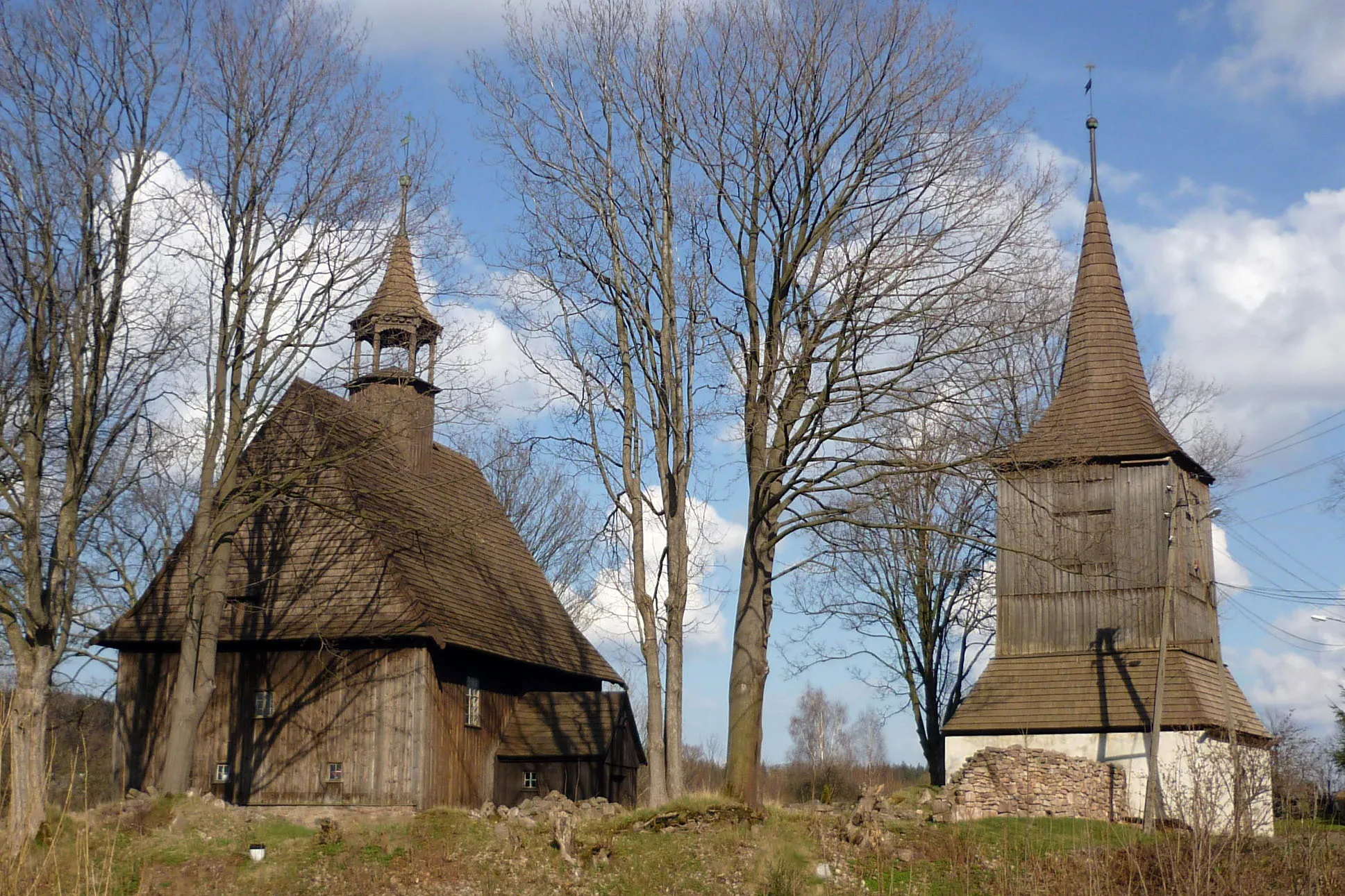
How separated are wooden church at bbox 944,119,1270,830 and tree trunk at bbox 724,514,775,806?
7.22m

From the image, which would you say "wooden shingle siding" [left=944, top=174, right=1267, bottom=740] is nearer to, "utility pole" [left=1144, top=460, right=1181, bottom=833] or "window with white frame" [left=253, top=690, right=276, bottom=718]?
"utility pole" [left=1144, top=460, right=1181, bottom=833]

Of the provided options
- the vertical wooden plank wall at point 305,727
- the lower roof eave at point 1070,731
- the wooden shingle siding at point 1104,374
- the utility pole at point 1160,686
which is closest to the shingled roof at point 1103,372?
the wooden shingle siding at point 1104,374

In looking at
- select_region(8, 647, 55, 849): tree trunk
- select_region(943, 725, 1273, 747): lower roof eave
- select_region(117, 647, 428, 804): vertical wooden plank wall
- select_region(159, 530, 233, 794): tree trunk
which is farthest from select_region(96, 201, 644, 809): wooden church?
select_region(943, 725, 1273, 747): lower roof eave

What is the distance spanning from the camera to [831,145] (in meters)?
19.4

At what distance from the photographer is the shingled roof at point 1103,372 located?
2925 centimetres

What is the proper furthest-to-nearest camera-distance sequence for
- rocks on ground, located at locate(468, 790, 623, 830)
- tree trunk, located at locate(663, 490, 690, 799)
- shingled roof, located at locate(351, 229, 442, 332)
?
shingled roof, located at locate(351, 229, 442, 332) → tree trunk, located at locate(663, 490, 690, 799) → rocks on ground, located at locate(468, 790, 623, 830)

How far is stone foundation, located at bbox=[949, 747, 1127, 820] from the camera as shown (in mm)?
25562

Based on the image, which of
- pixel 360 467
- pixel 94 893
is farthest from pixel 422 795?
pixel 94 893

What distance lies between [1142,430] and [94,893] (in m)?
26.2

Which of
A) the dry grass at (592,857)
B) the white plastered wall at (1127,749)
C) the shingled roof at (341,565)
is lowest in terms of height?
the dry grass at (592,857)

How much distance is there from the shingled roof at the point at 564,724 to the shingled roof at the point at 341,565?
93cm

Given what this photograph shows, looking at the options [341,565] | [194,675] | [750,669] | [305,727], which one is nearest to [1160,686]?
[750,669]

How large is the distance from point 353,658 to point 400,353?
5.84 metres

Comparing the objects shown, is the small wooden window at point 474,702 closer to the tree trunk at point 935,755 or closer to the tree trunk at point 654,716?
the tree trunk at point 654,716
